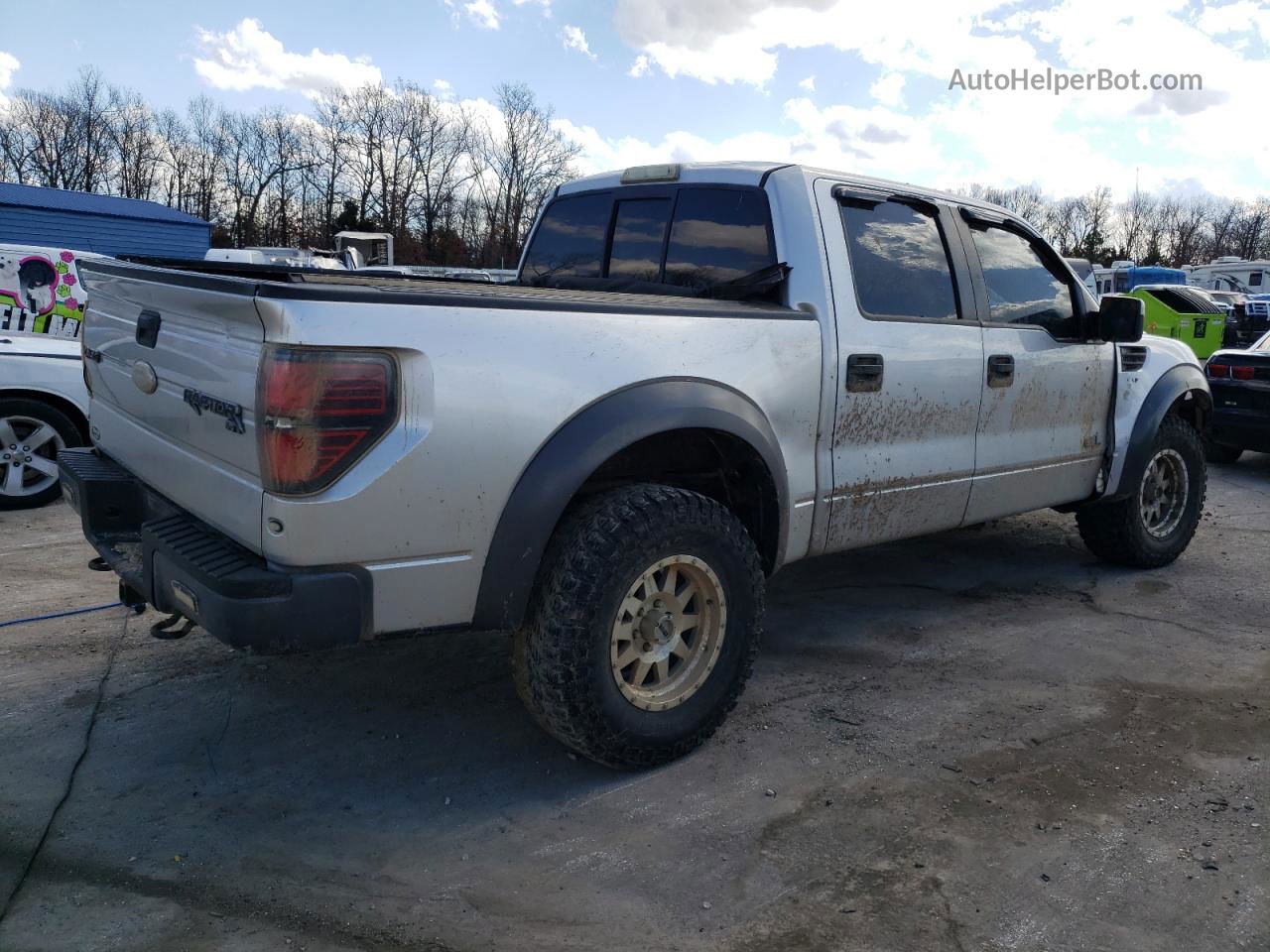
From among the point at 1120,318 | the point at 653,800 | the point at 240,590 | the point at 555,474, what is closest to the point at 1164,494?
the point at 1120,318

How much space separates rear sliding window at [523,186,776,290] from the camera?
12.7 feet

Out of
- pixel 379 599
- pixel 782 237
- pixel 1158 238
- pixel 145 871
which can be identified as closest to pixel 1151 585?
pixel 782 237

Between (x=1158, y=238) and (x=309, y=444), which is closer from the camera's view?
(x=309, y=444)

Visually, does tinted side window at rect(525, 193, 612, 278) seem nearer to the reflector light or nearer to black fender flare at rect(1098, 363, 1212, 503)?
the reflector light

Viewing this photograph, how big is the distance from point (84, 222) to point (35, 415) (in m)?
17.7

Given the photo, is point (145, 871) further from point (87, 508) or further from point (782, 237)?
point (782, 237)

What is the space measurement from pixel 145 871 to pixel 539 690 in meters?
1.13

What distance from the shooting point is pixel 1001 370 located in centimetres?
438

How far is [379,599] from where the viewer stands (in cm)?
262

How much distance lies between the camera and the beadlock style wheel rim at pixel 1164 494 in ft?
18.5

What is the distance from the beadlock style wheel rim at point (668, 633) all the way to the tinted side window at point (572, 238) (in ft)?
5.85

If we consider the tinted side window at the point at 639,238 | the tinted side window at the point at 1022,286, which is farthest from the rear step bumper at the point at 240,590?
the tinted side window at the point at 1022,286

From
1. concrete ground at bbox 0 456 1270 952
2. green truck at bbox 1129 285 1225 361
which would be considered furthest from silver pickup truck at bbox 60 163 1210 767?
green truck at bbox 1129 285 1225 361

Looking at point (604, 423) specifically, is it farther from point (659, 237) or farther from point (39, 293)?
point (39, 293)
